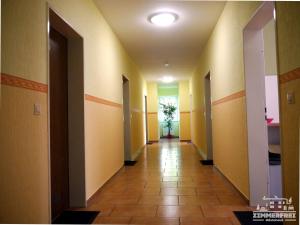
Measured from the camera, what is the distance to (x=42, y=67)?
2334mm

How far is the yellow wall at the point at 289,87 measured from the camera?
2.06m

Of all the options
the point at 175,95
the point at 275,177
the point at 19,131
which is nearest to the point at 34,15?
the point at 19,131

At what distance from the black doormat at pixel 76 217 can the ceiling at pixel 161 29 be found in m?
2.91

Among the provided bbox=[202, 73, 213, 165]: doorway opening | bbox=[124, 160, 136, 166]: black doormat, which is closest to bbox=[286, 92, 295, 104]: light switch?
bbox=[202, 73, 213, 165]: doorway opening

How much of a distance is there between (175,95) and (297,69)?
1264 centimetres

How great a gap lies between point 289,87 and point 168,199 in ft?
7.14

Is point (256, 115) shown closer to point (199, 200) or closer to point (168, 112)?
point (199, 200)

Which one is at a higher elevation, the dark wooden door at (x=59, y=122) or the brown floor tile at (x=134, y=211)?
the dark wooden door at (x=59, y=122)

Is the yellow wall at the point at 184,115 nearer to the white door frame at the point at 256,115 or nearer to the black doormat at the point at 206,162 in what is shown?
the black doormat at the point at 206,162

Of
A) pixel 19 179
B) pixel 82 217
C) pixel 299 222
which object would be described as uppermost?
pixel 19 179

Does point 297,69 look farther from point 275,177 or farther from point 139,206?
point 139,206

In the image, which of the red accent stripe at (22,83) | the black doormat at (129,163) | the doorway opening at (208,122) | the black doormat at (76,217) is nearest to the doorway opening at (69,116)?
the black doormat at (76,217)

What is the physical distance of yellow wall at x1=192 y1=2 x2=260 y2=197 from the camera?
3.39 metres

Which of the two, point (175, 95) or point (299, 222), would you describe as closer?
point (299, 222)
